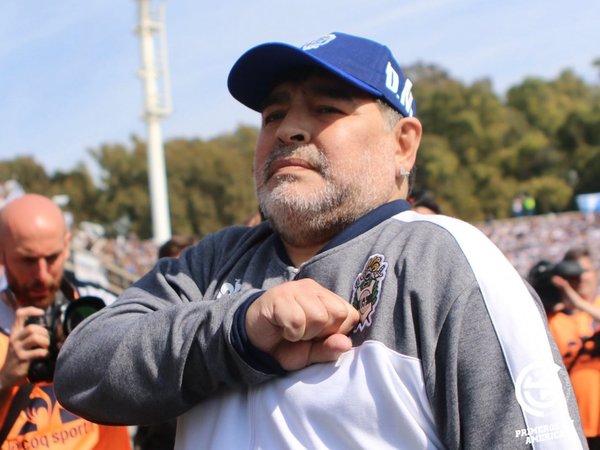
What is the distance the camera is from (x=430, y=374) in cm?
132

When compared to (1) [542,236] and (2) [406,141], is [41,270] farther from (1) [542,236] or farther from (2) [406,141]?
(1) [542,236]

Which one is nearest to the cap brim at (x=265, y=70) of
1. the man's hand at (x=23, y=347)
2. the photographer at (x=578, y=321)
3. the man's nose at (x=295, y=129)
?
the man's nose at (x=295, y=129)

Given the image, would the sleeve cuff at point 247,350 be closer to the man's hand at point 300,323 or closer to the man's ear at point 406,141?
the man's hand at point 300,323

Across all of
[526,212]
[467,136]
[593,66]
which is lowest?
[526,212]

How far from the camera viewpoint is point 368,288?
143cm

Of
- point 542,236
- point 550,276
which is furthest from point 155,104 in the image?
point 550,276

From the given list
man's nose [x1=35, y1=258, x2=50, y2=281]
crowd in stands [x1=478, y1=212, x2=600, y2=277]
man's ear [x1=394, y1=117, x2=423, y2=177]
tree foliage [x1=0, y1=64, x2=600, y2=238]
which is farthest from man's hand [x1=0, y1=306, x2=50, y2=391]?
tree foliage [x1=0, y1=64, x2=600, y2=238]

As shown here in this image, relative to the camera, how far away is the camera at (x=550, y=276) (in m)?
4.05

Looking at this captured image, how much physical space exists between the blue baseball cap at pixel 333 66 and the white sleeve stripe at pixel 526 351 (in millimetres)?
471

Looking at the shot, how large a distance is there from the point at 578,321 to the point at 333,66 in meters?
2.92

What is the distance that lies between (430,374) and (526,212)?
4541 cm

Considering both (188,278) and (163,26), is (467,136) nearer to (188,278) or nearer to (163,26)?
(163,26)

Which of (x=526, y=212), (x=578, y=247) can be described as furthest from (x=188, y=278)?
(x=526, y=212)

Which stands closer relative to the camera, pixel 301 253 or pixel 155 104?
pixel 301 253
